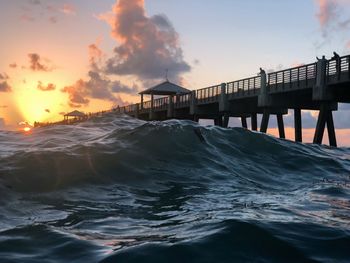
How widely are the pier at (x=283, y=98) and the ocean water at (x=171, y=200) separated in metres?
12.9

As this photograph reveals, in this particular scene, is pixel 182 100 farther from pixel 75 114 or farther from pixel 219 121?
pixel 75 114

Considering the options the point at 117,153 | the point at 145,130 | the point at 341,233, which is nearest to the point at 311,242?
the point at 341,233

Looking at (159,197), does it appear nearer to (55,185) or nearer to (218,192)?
(218,192)

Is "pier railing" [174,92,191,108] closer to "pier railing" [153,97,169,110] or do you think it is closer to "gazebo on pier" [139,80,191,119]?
"gazebo on pier" [139,80,191,119]

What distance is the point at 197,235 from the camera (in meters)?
3.99

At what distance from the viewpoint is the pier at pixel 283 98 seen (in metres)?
23.3

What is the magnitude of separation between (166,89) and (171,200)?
38954 millimetres

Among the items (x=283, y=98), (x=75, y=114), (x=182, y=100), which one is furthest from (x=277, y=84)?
(x=75, y=114)

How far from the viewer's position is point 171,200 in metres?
5.95

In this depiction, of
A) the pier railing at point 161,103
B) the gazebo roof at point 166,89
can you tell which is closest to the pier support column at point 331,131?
the gazebo roof at point 166,89

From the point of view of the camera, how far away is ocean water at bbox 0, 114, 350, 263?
12.1 ft

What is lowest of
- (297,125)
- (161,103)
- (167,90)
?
(297,125)

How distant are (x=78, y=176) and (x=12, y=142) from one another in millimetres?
5052

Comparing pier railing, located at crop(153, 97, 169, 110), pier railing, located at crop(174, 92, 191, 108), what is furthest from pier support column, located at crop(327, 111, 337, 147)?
pier railing, located at crop(153, 97, 169, 110)
